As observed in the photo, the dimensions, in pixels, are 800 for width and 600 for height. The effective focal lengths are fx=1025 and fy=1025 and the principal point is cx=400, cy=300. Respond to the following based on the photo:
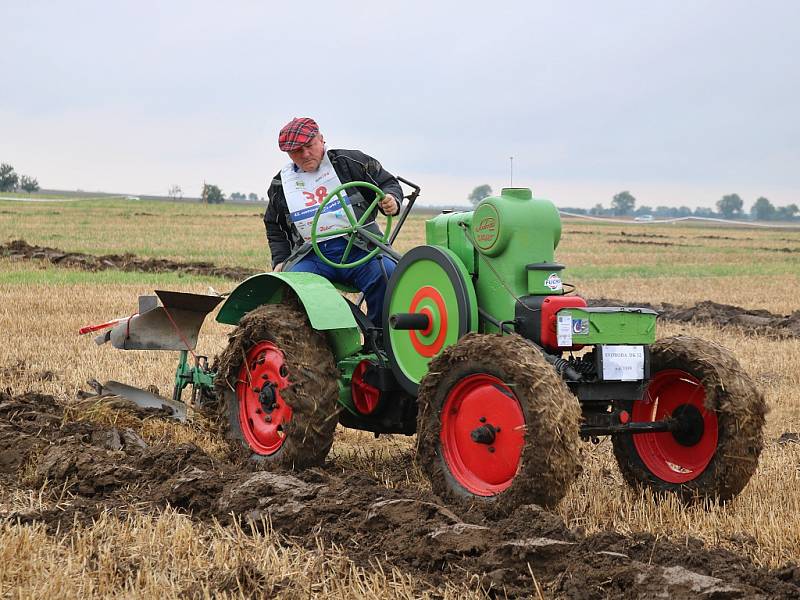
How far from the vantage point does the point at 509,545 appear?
375 cm

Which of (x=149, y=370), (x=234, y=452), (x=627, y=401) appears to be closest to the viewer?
(x=627, y=401)

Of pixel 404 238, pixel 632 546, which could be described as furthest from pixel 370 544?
pixel 404 238

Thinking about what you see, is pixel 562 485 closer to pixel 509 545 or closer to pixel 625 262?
pixel 509 545

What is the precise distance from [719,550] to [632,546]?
0.34 metres

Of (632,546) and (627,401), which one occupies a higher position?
(627,401)

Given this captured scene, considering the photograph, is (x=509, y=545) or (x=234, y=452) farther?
(x=234, y=452)

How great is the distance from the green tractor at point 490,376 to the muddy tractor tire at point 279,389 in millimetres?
10

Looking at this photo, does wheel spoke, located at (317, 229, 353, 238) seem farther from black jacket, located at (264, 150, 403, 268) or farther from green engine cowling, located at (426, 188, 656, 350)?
green engine cowling, located at (426, 188, 656, 350)

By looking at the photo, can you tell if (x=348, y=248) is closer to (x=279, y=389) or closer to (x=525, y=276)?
(x=279, y=389)

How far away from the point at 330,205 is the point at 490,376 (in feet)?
6.40

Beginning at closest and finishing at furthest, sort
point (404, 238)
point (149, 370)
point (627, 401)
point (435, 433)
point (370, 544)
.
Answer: point (370, 544), point (435, 433), point (627, 401), point (149, 370), point (404, 238)

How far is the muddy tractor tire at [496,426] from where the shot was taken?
4145mm

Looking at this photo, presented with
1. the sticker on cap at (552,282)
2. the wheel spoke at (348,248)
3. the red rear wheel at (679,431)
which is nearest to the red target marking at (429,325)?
the sticker on cap at (552,282)

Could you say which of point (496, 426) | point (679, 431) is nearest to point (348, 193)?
point (496, 426)
